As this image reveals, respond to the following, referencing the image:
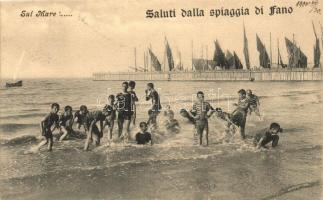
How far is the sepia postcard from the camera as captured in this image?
376cm

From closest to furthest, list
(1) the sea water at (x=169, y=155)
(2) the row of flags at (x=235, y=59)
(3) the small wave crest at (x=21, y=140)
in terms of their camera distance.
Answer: (1) the sea water at (x=169, y=155) < (3) the small wave crest at (x=21, y=140) < (2) the row of flags at (x=235, y=59)

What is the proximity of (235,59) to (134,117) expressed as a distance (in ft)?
3.93

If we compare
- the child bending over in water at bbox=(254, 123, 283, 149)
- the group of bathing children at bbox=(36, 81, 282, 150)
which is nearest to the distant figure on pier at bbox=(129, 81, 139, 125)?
the group of bathing children at bbox=(36, 81, 282, 150)

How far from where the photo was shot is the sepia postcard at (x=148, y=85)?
12.3ft

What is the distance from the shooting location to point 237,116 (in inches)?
153

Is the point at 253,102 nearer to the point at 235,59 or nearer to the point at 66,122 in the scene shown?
the point at 235,59

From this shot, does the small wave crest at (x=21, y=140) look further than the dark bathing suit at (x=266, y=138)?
No

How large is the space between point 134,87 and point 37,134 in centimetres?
105

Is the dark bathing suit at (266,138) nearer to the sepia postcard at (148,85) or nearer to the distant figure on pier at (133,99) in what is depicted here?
the sepia postcard at (148,85)

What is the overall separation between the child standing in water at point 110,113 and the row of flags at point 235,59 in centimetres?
55

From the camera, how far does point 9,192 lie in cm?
333

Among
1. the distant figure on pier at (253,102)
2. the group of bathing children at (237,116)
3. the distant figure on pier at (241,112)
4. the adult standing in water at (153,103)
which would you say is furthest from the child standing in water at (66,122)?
the distant figure on pier at (253,102)

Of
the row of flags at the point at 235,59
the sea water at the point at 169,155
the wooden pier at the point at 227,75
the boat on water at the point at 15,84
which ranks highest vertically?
the row of flags at the point at 235,59

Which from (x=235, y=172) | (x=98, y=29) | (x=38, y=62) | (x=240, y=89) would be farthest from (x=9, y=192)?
(x=240, y=89)
